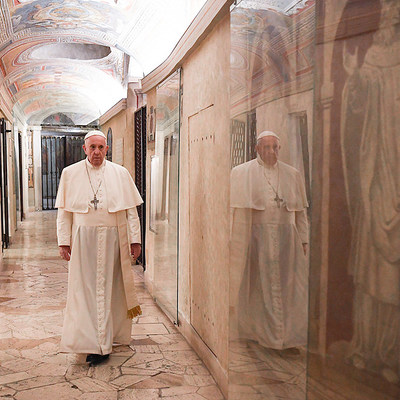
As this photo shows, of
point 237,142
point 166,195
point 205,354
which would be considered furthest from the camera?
point 166,195

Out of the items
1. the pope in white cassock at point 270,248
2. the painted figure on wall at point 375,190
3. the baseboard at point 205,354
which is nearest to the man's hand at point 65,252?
the baseboard at point 205,354

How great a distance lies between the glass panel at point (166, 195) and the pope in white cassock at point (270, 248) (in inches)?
103

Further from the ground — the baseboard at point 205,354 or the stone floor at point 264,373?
the stone floor at point 264,373

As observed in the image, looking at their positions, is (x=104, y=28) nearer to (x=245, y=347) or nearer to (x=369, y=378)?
(x=245, y=347)

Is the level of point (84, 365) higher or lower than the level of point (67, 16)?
lower

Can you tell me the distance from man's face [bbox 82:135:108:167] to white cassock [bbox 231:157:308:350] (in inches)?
80.7

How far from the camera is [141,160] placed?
10.2m

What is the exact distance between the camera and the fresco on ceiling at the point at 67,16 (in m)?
8.85

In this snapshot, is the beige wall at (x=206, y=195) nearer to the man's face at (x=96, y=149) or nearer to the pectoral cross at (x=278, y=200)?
the man's face at (x=96, y=149)

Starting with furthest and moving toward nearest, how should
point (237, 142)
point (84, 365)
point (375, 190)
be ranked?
1. point (84, 365)
2. point (237, 142)
3. point (375, 190)

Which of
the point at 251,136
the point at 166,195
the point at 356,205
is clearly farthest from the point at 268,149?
the point at 166,195

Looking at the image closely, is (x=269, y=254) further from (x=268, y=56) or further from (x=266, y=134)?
(x=268, y=56)

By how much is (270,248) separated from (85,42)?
9.25 meters

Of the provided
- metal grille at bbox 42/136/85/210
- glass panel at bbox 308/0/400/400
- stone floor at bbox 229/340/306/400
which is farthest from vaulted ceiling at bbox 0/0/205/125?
metal grille at bbox 42/136/85/210
